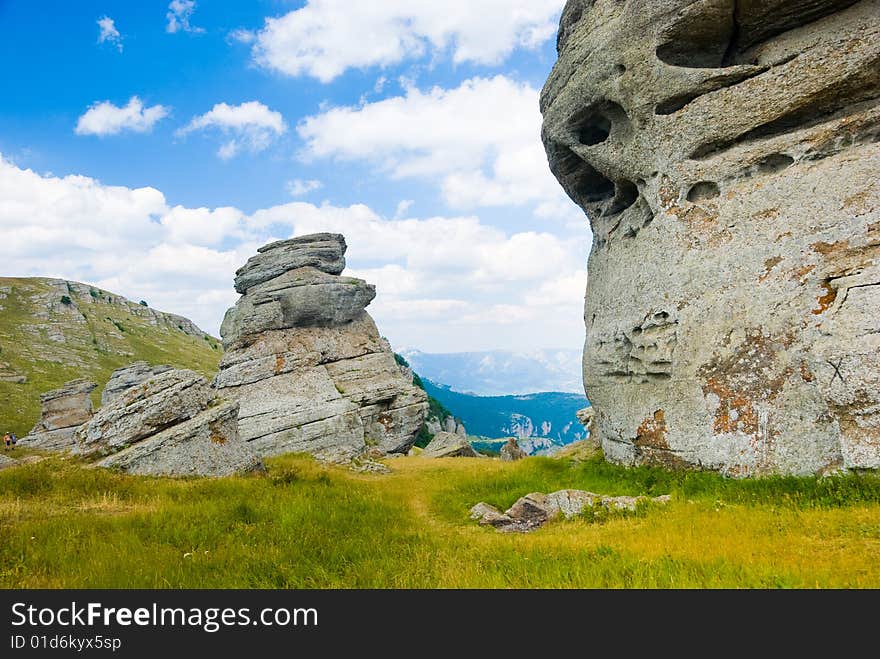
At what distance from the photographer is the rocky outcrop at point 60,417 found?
199ft

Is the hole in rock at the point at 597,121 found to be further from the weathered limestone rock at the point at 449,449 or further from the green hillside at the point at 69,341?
the green hillside at the point at 69,341

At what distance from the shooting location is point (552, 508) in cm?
1475

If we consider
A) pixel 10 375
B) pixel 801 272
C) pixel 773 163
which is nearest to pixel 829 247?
pixel 801 272

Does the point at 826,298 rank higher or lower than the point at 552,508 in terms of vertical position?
higher

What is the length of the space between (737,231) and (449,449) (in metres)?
32.6

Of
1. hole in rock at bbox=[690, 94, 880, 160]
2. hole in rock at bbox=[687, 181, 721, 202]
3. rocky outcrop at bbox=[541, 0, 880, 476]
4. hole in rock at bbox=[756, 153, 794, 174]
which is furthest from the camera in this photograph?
hole in rock at bbox=[687, 181, 721, 202]

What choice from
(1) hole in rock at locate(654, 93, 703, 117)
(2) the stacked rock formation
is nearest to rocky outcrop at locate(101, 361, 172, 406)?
(2) the stacked rock formation

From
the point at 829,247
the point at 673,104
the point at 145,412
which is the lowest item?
the point at 145,412

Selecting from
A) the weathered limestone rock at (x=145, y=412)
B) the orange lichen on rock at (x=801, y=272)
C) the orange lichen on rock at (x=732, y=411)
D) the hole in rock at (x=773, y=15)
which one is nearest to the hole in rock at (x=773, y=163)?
the orange lichen on rock at (x=801, y=272)

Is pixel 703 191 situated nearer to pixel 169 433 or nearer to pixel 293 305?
pixel 169 433

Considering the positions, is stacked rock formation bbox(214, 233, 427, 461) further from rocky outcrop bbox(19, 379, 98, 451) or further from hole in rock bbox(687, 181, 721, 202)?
rocky outcrop bbox(19, 379, 98, 451)

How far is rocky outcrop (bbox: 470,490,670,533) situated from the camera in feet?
44.9

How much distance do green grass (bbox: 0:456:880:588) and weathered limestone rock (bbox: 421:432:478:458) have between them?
26.6 m
